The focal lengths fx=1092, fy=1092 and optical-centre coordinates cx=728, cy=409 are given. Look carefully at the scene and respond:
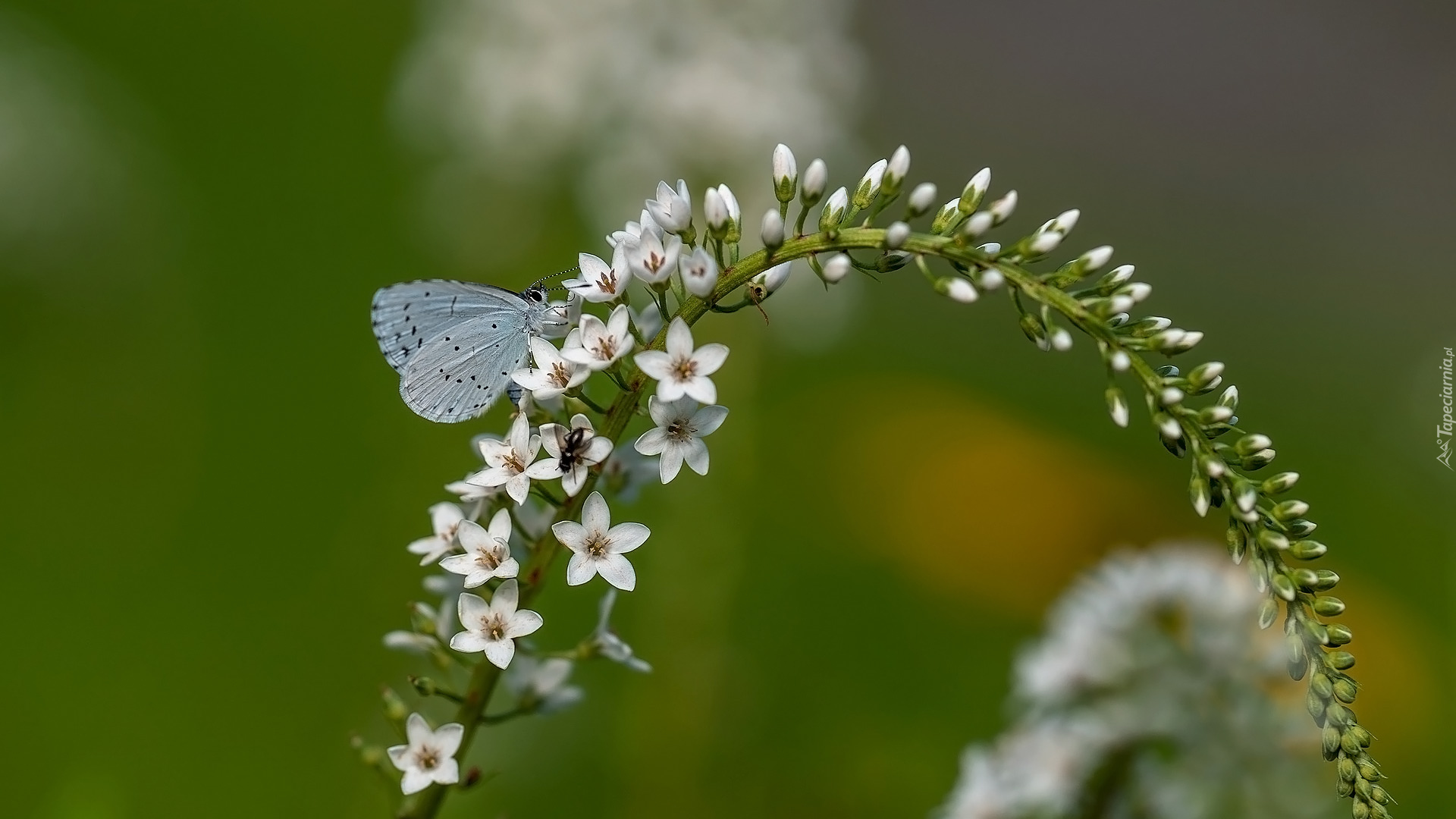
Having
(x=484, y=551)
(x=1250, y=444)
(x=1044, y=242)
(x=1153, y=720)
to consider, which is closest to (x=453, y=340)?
(x=484, y=551)

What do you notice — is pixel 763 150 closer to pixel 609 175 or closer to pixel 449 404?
pixel 609 175

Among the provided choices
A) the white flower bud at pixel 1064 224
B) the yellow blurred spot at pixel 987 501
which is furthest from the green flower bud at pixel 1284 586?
the yellow blurred spot at pixel 987 501

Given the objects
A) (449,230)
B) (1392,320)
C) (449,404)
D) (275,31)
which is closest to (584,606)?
(449,230)

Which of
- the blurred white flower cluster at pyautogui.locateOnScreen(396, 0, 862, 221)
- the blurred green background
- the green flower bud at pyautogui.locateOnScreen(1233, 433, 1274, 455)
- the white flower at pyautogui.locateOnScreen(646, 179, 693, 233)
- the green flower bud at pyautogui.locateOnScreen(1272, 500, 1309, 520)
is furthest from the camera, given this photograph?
the blurred white flower cluster at pyautogui.locateOnScreen(396, 0, 862, 221)

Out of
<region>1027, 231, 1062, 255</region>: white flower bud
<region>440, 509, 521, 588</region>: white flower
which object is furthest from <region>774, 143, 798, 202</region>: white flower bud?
<region>440, 509, 521, 588</region>: white flower

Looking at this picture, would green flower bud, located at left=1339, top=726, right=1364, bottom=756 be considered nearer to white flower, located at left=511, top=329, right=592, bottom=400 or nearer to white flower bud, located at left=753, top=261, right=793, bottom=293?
white flower bud, located at left=753, top=261, right=793, bottom=293

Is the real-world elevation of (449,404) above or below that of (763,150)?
below
